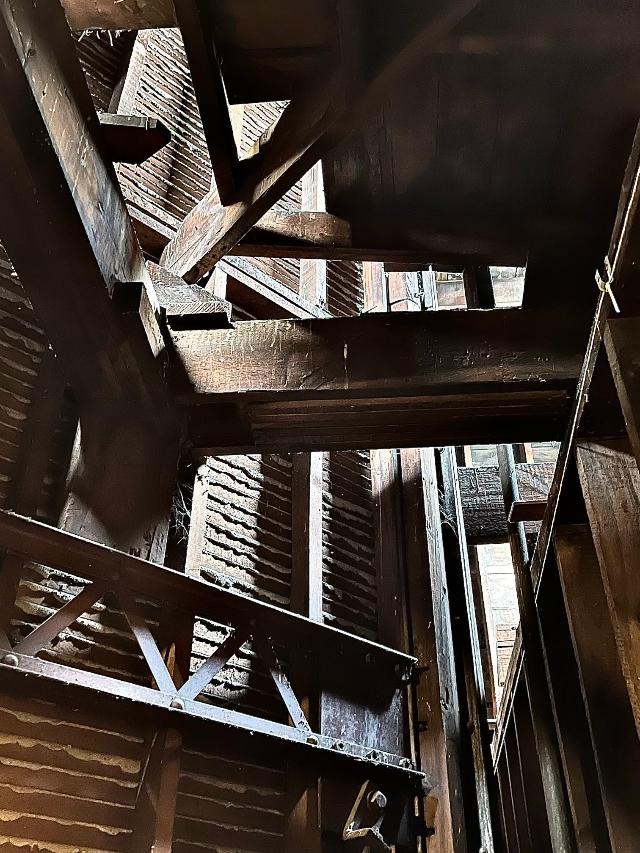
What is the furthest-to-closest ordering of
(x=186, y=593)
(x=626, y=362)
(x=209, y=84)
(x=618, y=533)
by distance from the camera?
(x=186, y=593) < (x=209, y=84) < (x=618, y=533) < (x=626, y=362)

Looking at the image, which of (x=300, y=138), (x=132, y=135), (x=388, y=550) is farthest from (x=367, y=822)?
(x=132, y=135)

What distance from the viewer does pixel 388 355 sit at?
11.6ft

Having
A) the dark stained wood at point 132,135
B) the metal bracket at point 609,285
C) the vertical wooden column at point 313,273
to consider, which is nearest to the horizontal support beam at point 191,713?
the dark stained wood at point 132,135

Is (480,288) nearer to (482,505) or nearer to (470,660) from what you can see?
(482,505)

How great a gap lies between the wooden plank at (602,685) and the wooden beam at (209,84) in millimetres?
2067

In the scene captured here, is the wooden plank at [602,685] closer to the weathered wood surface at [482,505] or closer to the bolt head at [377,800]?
the bolt head at [377,800]

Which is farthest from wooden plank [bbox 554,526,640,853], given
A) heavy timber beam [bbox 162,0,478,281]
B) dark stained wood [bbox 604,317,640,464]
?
heavy timber beam [bbox 162,0,478,281]

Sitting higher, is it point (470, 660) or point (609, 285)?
point (470, 660)

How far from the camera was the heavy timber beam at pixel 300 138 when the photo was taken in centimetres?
291

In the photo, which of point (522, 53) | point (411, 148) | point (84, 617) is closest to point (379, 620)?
point (84, 617)

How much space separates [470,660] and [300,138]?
13.4ft

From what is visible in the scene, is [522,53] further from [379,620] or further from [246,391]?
[379,620]

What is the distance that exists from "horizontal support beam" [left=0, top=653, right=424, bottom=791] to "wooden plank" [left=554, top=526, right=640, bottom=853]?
4.87 feet

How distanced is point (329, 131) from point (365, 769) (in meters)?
3.13
